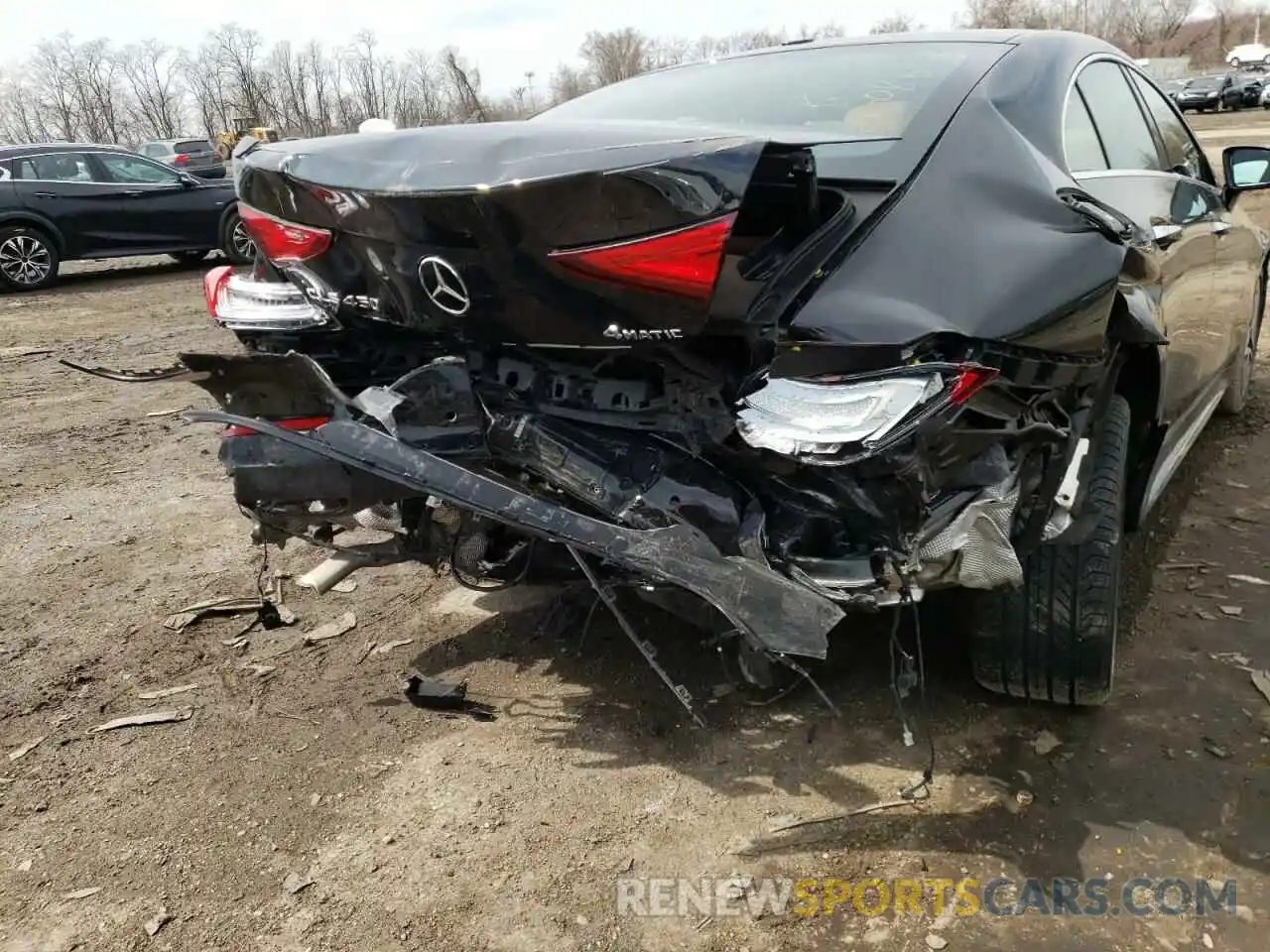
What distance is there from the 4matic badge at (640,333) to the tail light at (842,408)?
0.74 ft

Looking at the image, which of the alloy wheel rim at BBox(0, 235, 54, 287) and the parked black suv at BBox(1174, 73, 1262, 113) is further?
the parked black suv at BBox(1174, 73, 1262, 113)

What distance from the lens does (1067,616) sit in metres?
2.42

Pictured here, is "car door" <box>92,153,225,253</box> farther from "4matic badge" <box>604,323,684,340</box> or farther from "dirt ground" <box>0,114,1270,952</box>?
"4matic badge" <box>604,323,684,340</box>

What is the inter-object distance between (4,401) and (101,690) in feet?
14.3

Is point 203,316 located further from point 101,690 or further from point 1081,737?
point 1081,737

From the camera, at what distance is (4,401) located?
6418 mm

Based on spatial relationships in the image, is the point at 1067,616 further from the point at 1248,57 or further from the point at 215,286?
the point at 1248,57

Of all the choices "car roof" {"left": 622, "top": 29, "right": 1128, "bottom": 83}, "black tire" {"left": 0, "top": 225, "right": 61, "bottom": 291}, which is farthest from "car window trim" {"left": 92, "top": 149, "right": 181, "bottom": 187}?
"car roof" {"left": 622, "top": 29, "right": 1128, "bottom": 83}

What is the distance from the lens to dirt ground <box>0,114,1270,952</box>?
80.9 inches

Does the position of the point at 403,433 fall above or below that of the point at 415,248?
below

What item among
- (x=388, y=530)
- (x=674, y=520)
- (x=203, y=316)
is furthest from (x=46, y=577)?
(x=203, y=316)

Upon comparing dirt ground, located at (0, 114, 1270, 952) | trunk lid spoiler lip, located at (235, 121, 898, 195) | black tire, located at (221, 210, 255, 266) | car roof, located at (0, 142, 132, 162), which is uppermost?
car roof, located at (0, 142, 132, 162)

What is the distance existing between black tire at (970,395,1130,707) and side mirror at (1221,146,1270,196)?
6.60 feet

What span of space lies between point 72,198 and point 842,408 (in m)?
11.9
